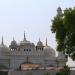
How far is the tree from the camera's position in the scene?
19859mm

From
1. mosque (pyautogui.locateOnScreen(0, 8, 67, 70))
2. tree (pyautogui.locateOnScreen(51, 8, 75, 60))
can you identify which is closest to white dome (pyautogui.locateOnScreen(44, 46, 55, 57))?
mosque (pyautogui.locateOnScreen(0, 8, 67, 70))

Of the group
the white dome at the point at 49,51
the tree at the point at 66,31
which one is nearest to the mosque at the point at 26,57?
the white dome at the point at 49,51

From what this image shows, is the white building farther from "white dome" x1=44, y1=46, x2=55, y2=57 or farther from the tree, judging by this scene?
the tree

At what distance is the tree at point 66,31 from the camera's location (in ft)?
65.2

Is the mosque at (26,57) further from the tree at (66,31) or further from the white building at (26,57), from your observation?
the tree at (66,31)

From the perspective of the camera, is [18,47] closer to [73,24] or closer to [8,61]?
[8,61]

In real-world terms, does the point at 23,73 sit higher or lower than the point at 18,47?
lower

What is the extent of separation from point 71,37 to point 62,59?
33119 millimetres

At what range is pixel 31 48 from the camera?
53.1m

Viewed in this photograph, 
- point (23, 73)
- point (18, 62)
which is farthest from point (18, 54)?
point (23, 73)

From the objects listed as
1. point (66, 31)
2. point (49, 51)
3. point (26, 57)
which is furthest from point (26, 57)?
point (66, 31)

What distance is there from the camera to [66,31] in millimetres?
20531

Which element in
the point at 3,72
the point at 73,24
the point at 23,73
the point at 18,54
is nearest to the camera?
the point at 73,24

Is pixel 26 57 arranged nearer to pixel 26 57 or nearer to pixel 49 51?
pixel 26 57
